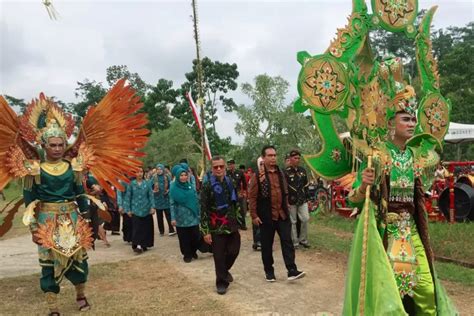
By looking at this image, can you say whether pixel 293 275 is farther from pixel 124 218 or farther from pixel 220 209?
pixel 124 218

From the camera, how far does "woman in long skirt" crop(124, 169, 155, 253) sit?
29.0ft

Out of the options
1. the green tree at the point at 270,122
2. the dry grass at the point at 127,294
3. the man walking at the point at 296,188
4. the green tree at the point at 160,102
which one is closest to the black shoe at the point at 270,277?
the dry grass at the point at 127,294

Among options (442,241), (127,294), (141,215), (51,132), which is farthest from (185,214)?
(442,241)

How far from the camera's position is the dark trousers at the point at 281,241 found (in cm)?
600

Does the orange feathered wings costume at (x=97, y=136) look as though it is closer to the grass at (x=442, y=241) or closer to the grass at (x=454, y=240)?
the grass at (x=442, y=241)

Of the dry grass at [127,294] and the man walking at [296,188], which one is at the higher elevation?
the man walking at [296,188]

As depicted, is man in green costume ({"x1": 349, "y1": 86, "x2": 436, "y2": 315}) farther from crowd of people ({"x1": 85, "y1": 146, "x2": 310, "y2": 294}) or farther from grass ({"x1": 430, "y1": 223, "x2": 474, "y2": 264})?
grass ({"x1": 430, "y1": 223, "x2": 474, "y2": 264})

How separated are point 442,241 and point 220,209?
4.58 meters

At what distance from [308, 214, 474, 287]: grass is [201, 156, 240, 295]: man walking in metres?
2.81

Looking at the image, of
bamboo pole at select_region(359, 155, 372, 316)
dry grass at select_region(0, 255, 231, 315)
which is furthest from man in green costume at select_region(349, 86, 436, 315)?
dry grass at select_region(0, 255, 231, 315)

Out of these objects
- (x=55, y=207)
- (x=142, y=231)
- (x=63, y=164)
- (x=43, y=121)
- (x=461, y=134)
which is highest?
(x=461, y=134)

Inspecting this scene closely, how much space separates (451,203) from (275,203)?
5.33m

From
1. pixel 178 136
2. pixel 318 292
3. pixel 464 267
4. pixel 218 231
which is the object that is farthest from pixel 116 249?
pixel 178 136

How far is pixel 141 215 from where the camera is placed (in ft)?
29.1
